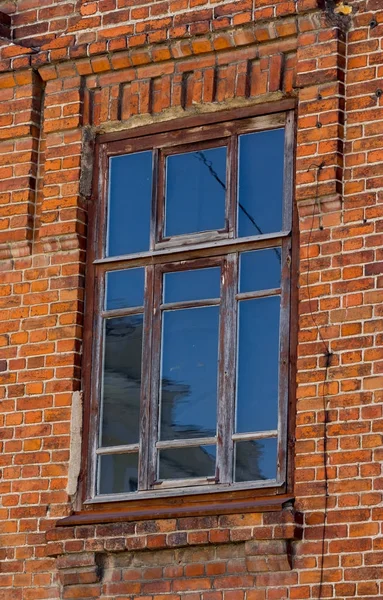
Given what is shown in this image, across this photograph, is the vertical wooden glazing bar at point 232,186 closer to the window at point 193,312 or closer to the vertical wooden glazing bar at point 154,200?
the window at point 193,312

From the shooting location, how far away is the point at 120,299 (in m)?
10.9

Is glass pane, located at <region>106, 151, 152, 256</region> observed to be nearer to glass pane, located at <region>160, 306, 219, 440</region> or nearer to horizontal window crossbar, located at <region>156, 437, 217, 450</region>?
glass pane, located at <region>160, 306, 219, 440</region>

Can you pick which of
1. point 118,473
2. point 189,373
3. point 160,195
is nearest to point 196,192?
point 160,195

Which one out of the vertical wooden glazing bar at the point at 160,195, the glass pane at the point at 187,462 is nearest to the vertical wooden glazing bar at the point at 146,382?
the glass pane at the point at 187,462

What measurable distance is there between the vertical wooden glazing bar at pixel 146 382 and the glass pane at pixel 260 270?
659 mm

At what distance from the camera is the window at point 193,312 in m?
10.2

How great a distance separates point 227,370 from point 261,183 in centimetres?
121

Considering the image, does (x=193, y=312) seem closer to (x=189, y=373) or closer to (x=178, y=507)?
(x=189, y=373)

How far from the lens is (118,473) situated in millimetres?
10562

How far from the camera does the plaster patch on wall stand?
10586 mm

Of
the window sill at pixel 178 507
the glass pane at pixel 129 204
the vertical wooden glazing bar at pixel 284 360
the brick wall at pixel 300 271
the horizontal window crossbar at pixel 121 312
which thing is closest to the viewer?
the brick wall at pixel 300 271

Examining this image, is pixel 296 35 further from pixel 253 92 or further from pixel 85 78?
pixel 85 78

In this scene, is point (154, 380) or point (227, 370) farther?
point (154, 380)

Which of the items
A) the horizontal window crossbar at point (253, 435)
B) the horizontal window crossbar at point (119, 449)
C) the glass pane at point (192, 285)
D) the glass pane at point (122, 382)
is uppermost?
the glass pane at point (192, 285)
